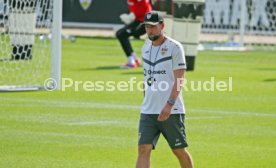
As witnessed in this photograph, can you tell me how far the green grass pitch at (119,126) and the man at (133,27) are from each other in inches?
44.2

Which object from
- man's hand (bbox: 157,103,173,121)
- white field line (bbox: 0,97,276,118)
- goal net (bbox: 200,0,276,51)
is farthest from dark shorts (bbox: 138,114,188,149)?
goal net (bbox: 200,0,276,51)

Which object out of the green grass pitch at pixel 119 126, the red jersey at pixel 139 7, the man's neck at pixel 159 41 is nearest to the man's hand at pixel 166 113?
the man's neck at pixel 159 41

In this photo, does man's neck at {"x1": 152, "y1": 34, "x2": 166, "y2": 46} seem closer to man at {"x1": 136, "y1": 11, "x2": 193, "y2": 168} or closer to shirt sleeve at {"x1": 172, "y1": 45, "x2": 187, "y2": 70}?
man at {"x1": 136, "y1": 11, "x2": 193, "y2": 168}

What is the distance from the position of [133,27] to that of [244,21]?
34.5 feet

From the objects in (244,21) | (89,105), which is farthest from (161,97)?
(244,21)

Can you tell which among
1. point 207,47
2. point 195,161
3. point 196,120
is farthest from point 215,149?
point 207,47

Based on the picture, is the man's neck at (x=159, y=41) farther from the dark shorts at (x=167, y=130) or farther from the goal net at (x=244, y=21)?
the goal net at (x=244, y=21)

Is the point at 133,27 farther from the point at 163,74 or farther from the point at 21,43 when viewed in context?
the point at 163,74

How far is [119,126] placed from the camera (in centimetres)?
1454

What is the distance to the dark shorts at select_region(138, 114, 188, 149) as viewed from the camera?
10.1 metres

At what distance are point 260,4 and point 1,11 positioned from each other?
15.7 m

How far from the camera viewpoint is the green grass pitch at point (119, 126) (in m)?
11.9

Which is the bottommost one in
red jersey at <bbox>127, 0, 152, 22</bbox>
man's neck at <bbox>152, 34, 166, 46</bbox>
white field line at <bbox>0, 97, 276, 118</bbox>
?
white field line at <bbox>0, 97, 276, 118</bbox>

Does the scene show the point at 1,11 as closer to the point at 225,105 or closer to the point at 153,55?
the point at 225,105
